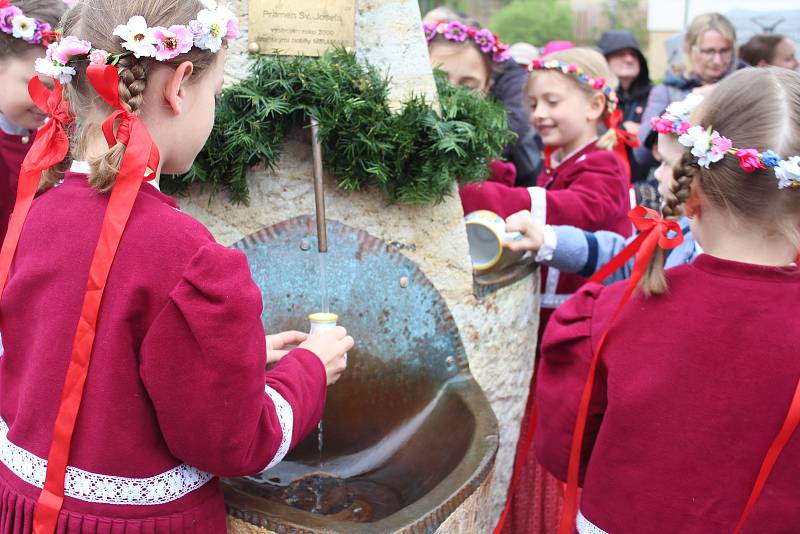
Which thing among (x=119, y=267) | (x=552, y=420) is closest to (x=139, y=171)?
(x=119, y=267)

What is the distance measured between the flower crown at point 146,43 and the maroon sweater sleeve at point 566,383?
926mm

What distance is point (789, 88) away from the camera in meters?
1.51

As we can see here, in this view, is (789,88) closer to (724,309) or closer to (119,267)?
(724,309)

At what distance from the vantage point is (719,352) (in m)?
1.47

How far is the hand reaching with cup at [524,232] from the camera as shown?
2.44 meters

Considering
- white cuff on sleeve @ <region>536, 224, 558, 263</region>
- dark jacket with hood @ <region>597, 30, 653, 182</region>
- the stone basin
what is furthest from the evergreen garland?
dark jacket with hood @ <region>597, 30, 653, 182</region>

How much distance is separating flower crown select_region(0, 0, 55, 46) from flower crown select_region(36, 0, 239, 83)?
3.24 ft

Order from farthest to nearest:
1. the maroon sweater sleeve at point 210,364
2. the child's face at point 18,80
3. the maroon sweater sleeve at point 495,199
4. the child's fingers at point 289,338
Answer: the maroon sweater sleeve at point 495,199, the child's face at point 18,80, the child's fingers at point 289,338, the maroon sweater sleeve at point 210,364

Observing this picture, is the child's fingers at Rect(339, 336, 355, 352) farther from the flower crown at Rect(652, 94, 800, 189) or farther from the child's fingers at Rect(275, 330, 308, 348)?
the flower crown at Rect(652, 94, 800, 189)

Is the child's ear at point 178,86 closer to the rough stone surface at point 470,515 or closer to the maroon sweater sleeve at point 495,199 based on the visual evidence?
the rough stone surface at point 470,515

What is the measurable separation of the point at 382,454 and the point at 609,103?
1786 millimetres

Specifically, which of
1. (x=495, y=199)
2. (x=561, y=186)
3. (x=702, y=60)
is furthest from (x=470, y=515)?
(x=702, y=60)

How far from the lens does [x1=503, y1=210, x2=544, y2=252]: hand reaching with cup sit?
2.44 metres

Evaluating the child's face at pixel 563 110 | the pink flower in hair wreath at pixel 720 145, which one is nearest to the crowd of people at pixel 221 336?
the pink flower in hair wreath at pixel 720 145
